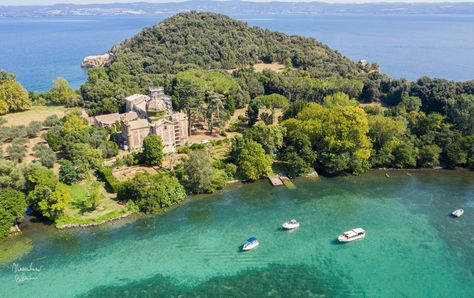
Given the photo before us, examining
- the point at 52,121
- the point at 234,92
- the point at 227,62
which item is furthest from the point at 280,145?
the point at 227,62

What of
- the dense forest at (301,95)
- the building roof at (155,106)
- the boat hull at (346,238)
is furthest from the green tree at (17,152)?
the boat hull at (346,238)

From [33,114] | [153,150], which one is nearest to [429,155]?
[153,150]

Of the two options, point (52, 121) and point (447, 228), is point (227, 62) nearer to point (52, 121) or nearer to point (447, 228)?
point (52, 121)

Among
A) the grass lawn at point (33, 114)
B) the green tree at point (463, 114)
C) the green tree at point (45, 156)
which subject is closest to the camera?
the green tree at point (45, 156)

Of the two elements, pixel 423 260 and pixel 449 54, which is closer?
pixel 423 260

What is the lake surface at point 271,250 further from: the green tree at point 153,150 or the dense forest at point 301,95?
the green tree at point 153,150

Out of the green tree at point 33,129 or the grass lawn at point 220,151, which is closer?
the grass lawn at point 220,151
